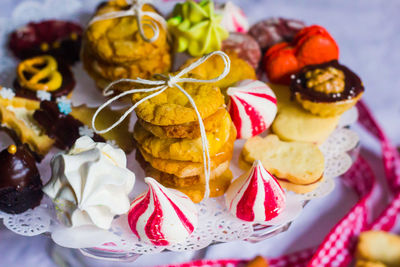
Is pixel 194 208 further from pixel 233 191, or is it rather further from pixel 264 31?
pixel 264 31

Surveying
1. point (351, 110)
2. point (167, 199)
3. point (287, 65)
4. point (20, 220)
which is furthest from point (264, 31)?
point (20, 220)

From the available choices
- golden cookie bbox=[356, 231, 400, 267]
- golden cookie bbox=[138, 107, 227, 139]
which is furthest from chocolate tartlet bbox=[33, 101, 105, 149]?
golden cookie bbox=[356, 231, 400, 267]

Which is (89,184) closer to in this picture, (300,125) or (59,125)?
(59,125)

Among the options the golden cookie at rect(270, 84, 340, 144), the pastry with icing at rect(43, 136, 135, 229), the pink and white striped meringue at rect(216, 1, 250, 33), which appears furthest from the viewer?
the pink and white striped meringue at rect(216, 1, 250, 33)

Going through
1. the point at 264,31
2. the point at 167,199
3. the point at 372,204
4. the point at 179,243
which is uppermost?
the point at 264,31

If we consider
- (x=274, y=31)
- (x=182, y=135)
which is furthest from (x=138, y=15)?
(x=274, y=31)

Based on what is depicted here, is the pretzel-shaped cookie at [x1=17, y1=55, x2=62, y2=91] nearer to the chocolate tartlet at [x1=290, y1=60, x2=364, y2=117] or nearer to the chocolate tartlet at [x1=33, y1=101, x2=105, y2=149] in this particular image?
the chocolate tartlet at [x1=33, y1=101, x2=105, y2=149]

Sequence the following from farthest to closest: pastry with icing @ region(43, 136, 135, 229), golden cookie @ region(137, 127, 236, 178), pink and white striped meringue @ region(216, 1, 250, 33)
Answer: pink and white striped meringue @ region(216, 1, 250, 33), golden cookie @ region(137, 127, 236, 178), pastry with icing @ region(43, 136, 135, 229)
